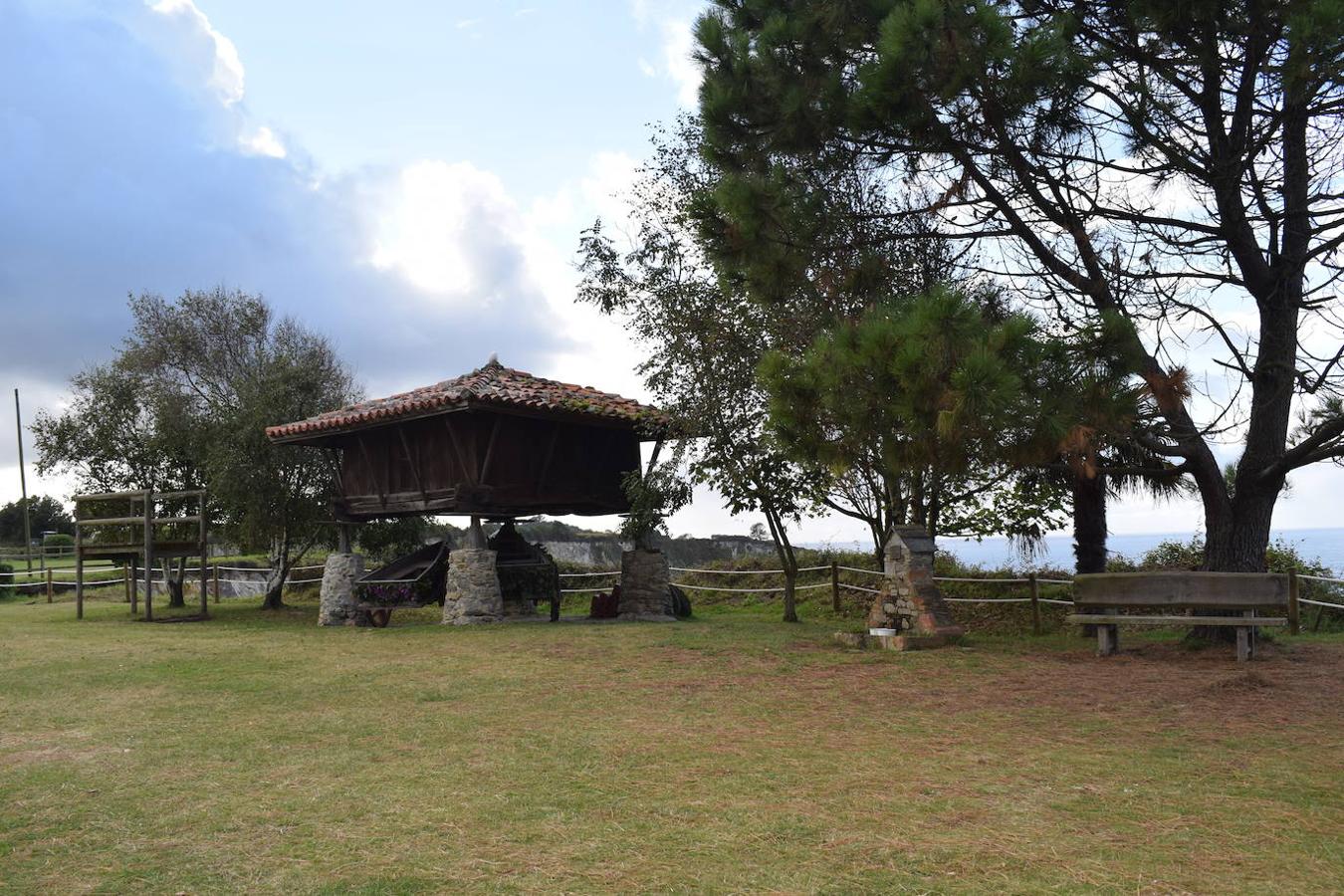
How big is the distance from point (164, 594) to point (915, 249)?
24.3 m

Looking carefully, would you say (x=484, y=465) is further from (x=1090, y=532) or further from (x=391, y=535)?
(x=1090, y=532)

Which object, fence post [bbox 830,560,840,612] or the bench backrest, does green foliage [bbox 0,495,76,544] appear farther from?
the bench backrest

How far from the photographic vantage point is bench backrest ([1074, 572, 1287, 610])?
9.75 meters

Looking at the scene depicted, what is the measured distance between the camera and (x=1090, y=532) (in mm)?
14297

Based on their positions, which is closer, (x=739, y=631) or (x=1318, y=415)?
(x=1318, y=415)

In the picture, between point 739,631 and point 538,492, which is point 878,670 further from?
point 538,492

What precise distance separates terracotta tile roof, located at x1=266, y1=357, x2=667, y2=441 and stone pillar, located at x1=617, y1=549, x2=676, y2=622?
2.35 m

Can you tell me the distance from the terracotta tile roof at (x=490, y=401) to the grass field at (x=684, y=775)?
5067 mm

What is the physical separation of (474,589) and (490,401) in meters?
3.06

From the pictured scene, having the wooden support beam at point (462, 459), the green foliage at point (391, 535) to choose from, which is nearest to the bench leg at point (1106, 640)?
the wooden support beam at point (462, 459)

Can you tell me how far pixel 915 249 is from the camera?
11805 millimetres

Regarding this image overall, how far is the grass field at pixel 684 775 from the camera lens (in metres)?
4.31

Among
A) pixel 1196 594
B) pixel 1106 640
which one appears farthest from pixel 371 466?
pixel 1196 594

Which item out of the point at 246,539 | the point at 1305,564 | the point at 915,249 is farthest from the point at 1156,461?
the point at 246,539
